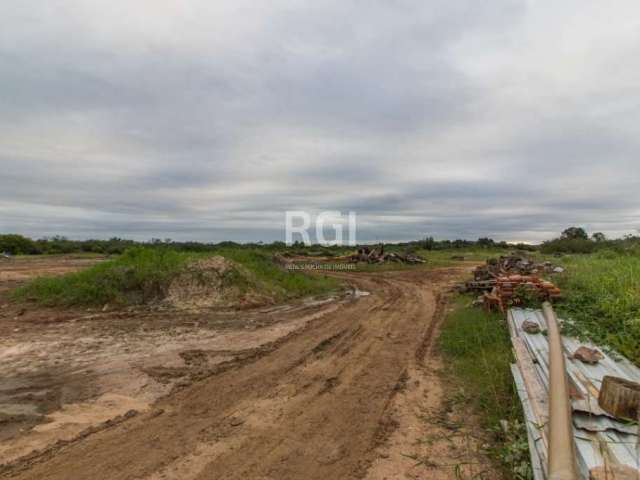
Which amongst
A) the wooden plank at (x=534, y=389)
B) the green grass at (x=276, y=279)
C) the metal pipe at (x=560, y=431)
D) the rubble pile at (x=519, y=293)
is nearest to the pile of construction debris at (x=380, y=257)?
the green grass at (x=276, y=279)

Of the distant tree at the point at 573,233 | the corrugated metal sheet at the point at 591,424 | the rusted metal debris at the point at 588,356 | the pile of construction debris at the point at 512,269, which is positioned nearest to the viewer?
the corrugated metal sheet at the point at 591,424

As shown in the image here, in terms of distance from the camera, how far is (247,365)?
5293mm

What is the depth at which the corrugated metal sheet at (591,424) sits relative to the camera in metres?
2.41

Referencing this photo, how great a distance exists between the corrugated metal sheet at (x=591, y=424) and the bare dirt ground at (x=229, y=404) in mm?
534

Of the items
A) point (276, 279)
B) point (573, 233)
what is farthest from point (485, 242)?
point (276, 279)

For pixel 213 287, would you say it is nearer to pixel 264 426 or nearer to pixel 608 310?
pixel 264 426

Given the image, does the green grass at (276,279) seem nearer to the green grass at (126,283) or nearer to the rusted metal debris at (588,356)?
the green grass at (126,283)

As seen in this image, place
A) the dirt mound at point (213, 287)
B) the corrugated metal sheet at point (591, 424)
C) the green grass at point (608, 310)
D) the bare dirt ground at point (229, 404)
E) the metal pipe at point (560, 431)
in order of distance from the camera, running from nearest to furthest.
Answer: the metal pipe at point (560, 431), the corrugated metal sheet at point (591, 424), the bare dirt ground at point (229, 404), the green grass at point (608, 310), the dirt mound at point (213, 287)

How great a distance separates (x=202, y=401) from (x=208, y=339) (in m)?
2.80

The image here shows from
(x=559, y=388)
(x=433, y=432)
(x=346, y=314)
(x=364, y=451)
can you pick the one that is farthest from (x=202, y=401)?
(x=346, y=314)

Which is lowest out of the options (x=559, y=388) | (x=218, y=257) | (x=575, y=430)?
(x=575, y=430)

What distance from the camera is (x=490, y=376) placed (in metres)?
4.57

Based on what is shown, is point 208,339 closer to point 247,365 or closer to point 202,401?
point 247,365

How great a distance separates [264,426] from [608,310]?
5729 mm
